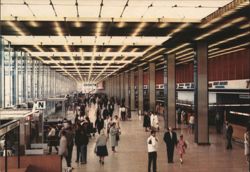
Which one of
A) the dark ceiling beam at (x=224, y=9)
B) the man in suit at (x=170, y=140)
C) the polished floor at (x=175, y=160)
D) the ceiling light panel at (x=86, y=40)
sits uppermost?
the ceiling light panel at (x=86, y=40)

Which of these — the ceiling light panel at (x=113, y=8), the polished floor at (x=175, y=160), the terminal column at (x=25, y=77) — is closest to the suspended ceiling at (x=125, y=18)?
the ceiling light panel at (x=113, y=8)

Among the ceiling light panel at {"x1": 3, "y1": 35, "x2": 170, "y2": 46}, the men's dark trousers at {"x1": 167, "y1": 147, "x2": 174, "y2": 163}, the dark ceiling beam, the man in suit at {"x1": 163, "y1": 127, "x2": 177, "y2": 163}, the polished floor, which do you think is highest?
the ceiling light panel at {"x1": 3, "y1": 35, "x2": 170, "y2": 46}

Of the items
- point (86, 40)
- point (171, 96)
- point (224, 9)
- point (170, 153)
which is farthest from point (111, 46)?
point (224, 9)

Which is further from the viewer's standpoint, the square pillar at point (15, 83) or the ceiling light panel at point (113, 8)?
the square pillar at point (15, 83)

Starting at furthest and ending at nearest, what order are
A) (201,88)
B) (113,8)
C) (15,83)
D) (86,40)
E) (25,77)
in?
(25,77) → (15,83) → (86,40) → (201,88) → (113,8)

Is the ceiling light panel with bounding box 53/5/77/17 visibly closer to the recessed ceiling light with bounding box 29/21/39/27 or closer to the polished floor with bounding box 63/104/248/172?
the recessed ceiling light with bounding box 29/21/39/27

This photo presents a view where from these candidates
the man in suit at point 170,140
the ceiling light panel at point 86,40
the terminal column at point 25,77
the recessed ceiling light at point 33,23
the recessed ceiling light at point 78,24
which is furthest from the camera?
the terminal column at point 25,77

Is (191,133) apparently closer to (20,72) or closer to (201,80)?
(201,80)

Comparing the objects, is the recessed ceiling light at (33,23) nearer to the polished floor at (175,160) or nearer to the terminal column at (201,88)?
the polished floor at (175,160)

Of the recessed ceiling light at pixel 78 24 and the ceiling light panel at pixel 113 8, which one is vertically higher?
the ceiling light panel at pixel 113 8

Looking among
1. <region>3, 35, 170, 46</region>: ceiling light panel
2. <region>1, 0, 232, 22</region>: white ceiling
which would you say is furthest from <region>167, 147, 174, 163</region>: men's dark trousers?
<region>3, 35, 170, 46</region>: ceiling light panel

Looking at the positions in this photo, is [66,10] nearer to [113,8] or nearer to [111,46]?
[113,8]

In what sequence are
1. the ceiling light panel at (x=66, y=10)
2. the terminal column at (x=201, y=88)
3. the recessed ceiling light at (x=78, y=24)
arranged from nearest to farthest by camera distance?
1. the ceiling light panel at (x=66, y=10)
2. the recessed ceiling light at (x=78, y=24)
3. the terminal column at (x=201, y=88)

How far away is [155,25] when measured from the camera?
58.9ft
